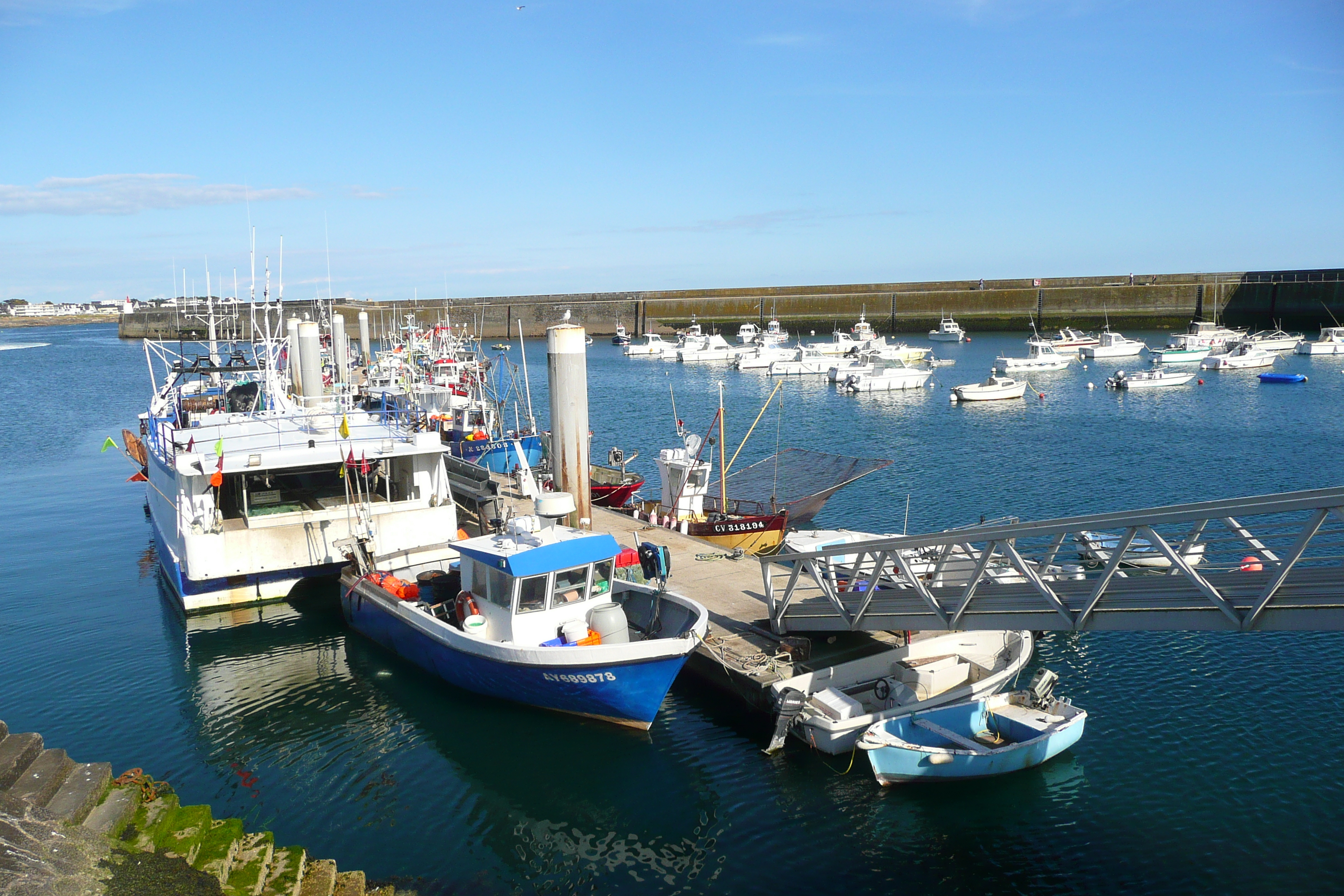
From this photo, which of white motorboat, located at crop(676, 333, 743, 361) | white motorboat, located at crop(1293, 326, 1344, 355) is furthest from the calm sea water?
white motorboat, located at crop(1293, 326, 1344, 355)

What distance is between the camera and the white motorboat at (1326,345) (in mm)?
84125

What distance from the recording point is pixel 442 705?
17.9m

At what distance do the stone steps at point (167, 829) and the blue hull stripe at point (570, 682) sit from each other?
4693 mm

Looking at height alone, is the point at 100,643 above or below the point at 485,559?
below

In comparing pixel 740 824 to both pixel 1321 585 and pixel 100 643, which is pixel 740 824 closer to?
pixel 1321 585

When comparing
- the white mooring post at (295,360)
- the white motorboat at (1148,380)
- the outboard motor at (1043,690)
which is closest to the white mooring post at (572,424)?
the outboard motor at (1043,690)

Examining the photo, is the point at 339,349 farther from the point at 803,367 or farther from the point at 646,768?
the point at 803,367

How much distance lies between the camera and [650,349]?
10850cm

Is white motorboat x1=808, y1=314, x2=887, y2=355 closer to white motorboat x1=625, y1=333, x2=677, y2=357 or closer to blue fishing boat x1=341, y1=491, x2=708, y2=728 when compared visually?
white motorboat x1=625, y1=333, x2=677, y2=357

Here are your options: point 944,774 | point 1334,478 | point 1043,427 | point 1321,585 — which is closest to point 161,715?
point 944,774

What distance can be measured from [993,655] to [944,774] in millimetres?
3909

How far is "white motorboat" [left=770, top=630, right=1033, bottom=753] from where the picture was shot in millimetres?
15234

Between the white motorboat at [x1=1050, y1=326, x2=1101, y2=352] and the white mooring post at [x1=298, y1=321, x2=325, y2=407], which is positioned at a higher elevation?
the white mooring post at [x1=298, y1=321, x2=325, y2=407]

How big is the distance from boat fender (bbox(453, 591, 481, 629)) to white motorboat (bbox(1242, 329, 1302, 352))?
83952 millimetres
